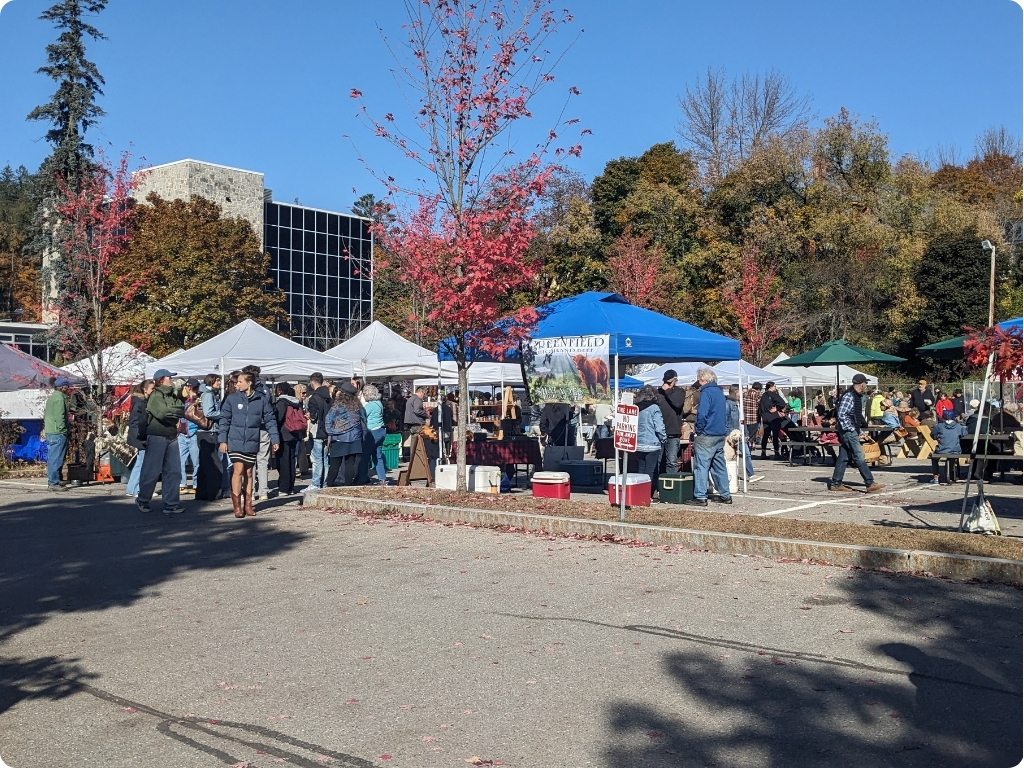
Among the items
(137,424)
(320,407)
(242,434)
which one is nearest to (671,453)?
(320,407)

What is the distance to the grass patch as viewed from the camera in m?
9.57

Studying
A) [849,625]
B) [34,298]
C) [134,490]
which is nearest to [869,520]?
[849,625]

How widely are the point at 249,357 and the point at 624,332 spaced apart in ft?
31.3

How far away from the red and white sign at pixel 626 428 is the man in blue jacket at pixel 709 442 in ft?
8.40

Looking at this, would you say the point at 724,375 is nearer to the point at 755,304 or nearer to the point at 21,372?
the point at 21,372

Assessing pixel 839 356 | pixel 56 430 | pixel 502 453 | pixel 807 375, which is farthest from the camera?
pixel 807 375

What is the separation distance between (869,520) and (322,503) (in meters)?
7.39

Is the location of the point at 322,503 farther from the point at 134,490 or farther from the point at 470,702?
the point at 470,702

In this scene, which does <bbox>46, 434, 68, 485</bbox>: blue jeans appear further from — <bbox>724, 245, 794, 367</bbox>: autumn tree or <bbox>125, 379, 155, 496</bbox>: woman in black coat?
<bbox>724, 245, 794, 367</bbox>: autumn tree

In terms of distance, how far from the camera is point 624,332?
14.6 meters

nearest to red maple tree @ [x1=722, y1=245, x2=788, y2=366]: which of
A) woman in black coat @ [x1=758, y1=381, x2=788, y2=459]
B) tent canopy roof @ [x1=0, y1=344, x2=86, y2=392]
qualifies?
woman in black coat @ [x1=758, y1=381, x2=788, y2=459]

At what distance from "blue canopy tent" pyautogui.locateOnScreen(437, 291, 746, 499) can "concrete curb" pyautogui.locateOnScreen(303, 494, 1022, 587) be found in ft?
9.31

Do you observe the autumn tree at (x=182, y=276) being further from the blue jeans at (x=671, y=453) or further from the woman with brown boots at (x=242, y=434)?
the blue jeans at (x=671, y=453)

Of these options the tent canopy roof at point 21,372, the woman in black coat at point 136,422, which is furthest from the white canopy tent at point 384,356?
the woman in black coat at point 136,422
